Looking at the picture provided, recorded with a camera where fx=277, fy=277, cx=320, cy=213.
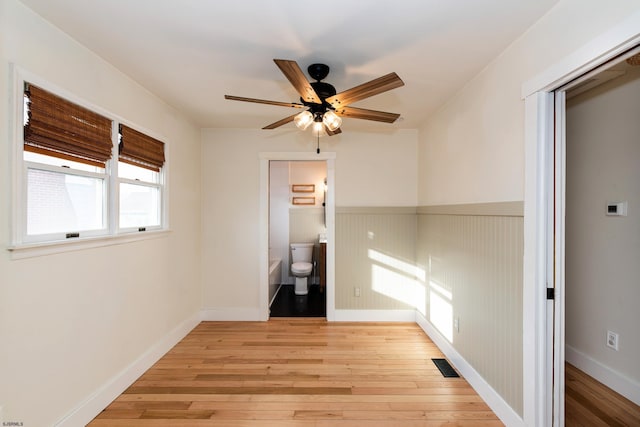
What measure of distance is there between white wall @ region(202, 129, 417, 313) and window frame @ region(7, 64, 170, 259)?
1206 millimetres

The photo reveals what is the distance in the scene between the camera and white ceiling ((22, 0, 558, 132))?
1.43 m

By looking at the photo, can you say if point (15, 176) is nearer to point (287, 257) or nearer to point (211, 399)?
point (211, 399)

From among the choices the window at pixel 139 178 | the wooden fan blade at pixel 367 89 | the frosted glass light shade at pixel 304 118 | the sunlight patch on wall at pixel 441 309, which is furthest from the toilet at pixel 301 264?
the wooden fan blade at pixel 367 89

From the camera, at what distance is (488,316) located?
202 cm

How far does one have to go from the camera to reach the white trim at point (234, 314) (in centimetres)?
352

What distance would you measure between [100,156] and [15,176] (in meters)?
0.59

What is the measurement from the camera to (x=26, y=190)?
1.45m

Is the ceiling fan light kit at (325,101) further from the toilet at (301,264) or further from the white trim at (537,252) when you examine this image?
the toilet at (301,264)

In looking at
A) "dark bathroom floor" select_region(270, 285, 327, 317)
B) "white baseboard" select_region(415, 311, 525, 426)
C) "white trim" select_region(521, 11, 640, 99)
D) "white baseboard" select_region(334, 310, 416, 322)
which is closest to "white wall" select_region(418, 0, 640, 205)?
"white trim" select_region(521, 11, 640, 99)

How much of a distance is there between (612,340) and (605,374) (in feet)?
0.91

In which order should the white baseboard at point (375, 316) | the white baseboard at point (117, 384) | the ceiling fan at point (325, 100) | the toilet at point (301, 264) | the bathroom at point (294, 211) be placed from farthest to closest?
the bathroom at point (294, 211)
the toilet at point (301, 264)
the white baseboard at point (375, 316)
the white baseboard at point (117, 384)
the ceiling fan at point (325, 100)

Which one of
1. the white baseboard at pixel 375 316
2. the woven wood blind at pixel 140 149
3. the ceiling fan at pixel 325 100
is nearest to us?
the ceiling fan at pixel 325 100

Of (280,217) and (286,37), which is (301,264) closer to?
(280,217)

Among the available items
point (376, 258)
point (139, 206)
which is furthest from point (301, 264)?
point (139, 206)
